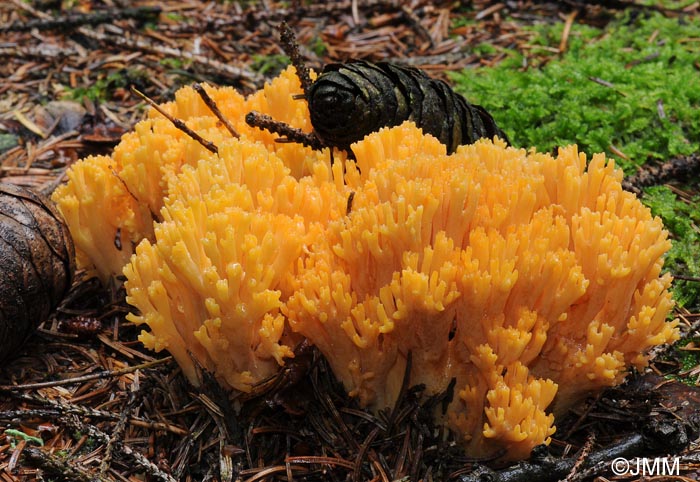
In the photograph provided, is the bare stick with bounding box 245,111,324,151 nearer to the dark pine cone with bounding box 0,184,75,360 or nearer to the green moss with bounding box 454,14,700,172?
the dark pine cone with bounding box 0,184,75,360

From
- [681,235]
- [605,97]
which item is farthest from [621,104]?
[681,235]

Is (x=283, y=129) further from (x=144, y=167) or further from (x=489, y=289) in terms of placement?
(x=489, y=289)

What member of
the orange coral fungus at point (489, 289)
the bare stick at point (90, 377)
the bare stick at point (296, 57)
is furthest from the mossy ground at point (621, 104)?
the bare stick at point (90, 377)

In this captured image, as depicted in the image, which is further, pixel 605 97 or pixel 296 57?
pixel 605 97

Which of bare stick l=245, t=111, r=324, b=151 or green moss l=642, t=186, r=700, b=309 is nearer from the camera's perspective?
bare stick l=245, t=111, r=324, b=151

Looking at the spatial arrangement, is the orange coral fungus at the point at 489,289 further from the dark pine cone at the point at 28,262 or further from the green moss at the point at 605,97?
the green moss at the point at 605,97

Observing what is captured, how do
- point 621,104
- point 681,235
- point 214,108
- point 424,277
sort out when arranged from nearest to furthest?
point 424,277 → point 214,108 → point 681,235 → point 621,104

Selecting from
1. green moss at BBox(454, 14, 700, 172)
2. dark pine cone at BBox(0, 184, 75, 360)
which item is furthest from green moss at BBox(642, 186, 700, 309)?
dark pine cone at BBox(0, 184, 75, 360)
